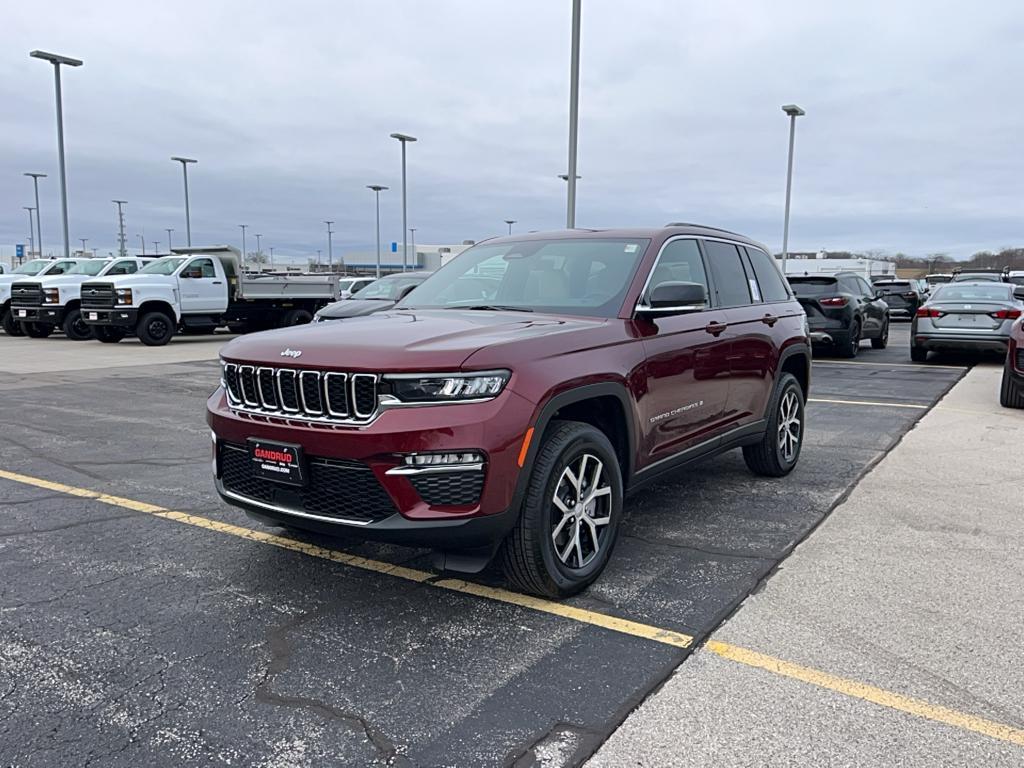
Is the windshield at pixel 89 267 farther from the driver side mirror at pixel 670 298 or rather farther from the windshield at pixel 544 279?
the driver side mirror at pixel 670 298

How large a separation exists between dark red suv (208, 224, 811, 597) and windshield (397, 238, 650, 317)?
0.04ft

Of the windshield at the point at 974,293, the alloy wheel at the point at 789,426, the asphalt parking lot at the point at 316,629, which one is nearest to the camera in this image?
the asphalt parking lot at the point at 316,629

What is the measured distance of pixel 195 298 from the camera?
66.3 feet

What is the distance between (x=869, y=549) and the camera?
182 inches

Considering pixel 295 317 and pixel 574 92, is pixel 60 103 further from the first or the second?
pixel 574 92

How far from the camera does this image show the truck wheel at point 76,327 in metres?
20.8

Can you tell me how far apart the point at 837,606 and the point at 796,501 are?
74.9 inches

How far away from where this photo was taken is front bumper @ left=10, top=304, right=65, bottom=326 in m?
20.6

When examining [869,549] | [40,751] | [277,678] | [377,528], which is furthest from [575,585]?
[40,751]

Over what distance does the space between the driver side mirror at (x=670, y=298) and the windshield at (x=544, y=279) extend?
0.16 meters

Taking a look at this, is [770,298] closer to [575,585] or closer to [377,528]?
[575,585]

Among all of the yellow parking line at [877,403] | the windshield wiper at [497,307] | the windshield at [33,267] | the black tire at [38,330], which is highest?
the windshield at [33,267]

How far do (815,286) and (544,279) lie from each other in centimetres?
1236

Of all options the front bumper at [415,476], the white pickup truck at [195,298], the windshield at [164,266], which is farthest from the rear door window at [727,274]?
the windshield at [164,266]
